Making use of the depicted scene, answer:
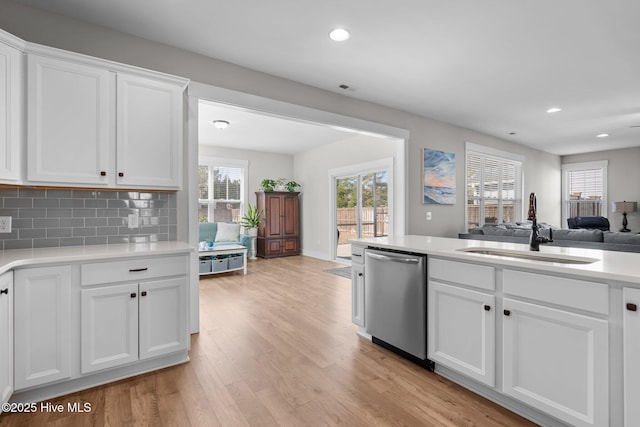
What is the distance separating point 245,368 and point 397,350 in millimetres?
1199

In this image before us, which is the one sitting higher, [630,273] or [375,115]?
[375,115]

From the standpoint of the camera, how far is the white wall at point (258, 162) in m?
7.44

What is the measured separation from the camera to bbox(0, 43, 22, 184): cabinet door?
1910 mm

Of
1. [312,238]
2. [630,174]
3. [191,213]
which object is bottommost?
[312,238]

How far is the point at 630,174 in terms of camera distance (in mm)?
7184

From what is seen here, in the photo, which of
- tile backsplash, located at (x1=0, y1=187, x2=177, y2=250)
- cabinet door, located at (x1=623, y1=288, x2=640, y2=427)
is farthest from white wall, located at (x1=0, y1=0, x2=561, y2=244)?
cabinet door, located at (x1=623, y1=288, x2=640, y2=427)

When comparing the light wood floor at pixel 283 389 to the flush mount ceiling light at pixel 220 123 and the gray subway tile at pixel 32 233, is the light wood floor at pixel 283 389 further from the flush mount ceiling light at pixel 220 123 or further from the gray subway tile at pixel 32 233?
the flush mount ceiling light at pixel 220 123

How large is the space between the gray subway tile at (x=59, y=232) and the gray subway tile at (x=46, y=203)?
18 cm

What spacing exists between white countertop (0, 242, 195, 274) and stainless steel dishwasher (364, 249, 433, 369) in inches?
58.8

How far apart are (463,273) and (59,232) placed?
9.63 ft

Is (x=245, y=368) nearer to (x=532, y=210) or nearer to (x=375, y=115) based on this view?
(x=532, y=210)

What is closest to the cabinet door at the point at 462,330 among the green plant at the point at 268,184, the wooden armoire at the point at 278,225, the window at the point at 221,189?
the wooden armoire at the point at 278,225

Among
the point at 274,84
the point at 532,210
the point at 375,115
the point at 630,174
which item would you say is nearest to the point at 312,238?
the point at 375,115

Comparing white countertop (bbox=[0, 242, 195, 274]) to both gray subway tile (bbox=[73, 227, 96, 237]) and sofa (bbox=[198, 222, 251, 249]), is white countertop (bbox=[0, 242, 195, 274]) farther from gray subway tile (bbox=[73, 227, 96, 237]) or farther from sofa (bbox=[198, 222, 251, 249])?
sofa (bbox=[198, 222, 251, 249])
